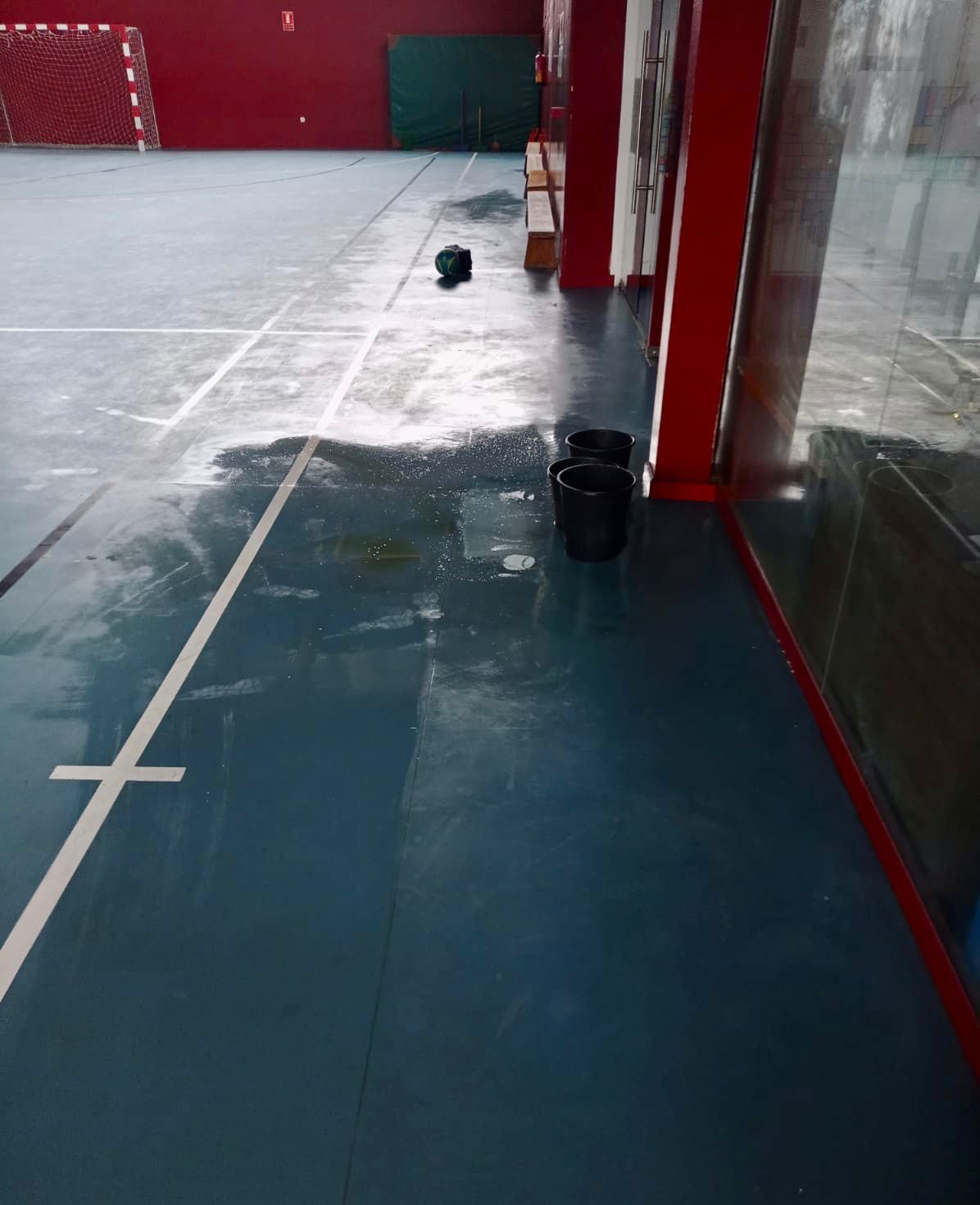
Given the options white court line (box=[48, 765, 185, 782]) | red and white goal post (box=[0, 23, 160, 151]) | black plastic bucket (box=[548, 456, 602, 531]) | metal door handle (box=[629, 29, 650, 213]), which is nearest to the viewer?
white court line (box=[48, 765, 185, 782])

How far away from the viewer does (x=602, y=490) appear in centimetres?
565

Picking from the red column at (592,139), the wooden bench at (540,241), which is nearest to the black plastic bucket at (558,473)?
the red column at (592,139)

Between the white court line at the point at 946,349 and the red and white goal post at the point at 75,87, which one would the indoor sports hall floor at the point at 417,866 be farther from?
the red and white goal post at the point at 75,87

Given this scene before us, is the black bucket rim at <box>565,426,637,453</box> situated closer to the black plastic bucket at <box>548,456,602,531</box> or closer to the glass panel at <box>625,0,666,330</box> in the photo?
the black plastic bucket at <box>548,456,602,531</box>

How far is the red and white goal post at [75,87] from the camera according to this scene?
26.7 meters

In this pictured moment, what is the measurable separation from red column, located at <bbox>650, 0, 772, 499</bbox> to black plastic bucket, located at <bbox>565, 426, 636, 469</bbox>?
0.29m

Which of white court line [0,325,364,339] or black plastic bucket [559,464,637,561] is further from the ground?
black plastic bucket [559,464,637,561]

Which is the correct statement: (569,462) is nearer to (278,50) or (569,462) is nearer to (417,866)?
(417,866)

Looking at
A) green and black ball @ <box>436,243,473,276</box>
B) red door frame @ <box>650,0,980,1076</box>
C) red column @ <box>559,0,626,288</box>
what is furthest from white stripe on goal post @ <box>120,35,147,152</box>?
red door frame @ <box>650,0,980,1076</box>

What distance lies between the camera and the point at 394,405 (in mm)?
8219

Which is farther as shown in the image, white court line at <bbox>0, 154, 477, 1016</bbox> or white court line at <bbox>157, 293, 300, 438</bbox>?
white court line at <bbox>157, 293, 300, 438</bbox>

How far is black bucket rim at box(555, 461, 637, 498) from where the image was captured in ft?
17.4

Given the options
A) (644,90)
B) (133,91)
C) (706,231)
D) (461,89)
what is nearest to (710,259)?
(706,231)

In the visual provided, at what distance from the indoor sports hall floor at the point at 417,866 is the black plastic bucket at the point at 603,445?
0.46m
